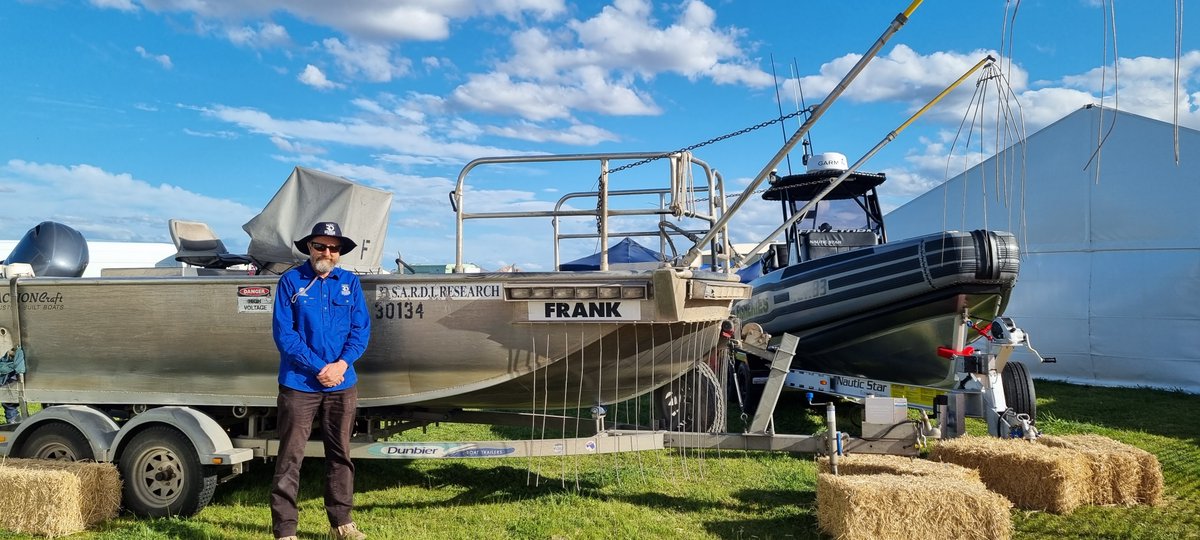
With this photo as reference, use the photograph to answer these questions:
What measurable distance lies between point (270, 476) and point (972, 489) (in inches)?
191

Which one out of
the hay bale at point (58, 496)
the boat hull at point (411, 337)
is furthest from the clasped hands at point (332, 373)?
the hay bale at point (58, 496)

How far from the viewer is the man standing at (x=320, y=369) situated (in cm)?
395

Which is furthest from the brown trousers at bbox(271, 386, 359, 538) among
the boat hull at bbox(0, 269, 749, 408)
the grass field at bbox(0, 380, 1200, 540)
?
Result: the boat hull at bbox(0, 269, 749, 408)

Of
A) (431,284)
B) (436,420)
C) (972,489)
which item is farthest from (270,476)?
(972,489)

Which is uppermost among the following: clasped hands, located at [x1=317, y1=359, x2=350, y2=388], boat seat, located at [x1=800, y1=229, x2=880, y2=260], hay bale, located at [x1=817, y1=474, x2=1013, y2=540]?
boat seat, located at [x1=800, y1=229, x2=880, y2=260]

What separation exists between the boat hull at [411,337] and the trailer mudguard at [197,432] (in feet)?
0.82

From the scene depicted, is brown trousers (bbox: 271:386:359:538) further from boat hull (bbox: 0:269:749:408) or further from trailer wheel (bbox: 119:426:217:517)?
trailer wheel (bbox: 119:426:217:517)

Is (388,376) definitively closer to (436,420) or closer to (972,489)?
(436,420)

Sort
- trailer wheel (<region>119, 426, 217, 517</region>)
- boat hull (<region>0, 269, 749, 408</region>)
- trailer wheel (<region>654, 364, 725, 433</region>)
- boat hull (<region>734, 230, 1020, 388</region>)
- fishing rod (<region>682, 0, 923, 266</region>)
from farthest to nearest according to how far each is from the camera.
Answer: boat hull (<region>734, 230, 1020, 388</region>), trailer wheel (<region>654, 364, 725, 433</region>), trailer wheel (<region>119, 426, 217, 517</region>), boat hull (<region>0, 269, 749, 408</region>), fishing rod (<region>682, 0, 923, 266</region>)

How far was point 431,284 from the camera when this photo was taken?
14.9 ft

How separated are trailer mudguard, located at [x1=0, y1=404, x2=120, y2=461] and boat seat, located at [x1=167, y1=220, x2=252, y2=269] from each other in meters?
1.19

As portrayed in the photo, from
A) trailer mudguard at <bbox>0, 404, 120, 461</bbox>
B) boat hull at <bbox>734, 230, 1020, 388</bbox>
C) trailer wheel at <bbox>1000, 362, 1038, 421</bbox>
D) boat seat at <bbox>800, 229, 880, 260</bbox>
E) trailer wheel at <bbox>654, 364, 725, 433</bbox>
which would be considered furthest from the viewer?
boat seat at <bbox>800, 229, 880, 260</bbox>

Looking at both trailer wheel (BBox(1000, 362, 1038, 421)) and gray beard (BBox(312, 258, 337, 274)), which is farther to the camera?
trailer wheel (BBox(1000, 362, 1038, 421))

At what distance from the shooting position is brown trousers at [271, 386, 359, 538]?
393cm
